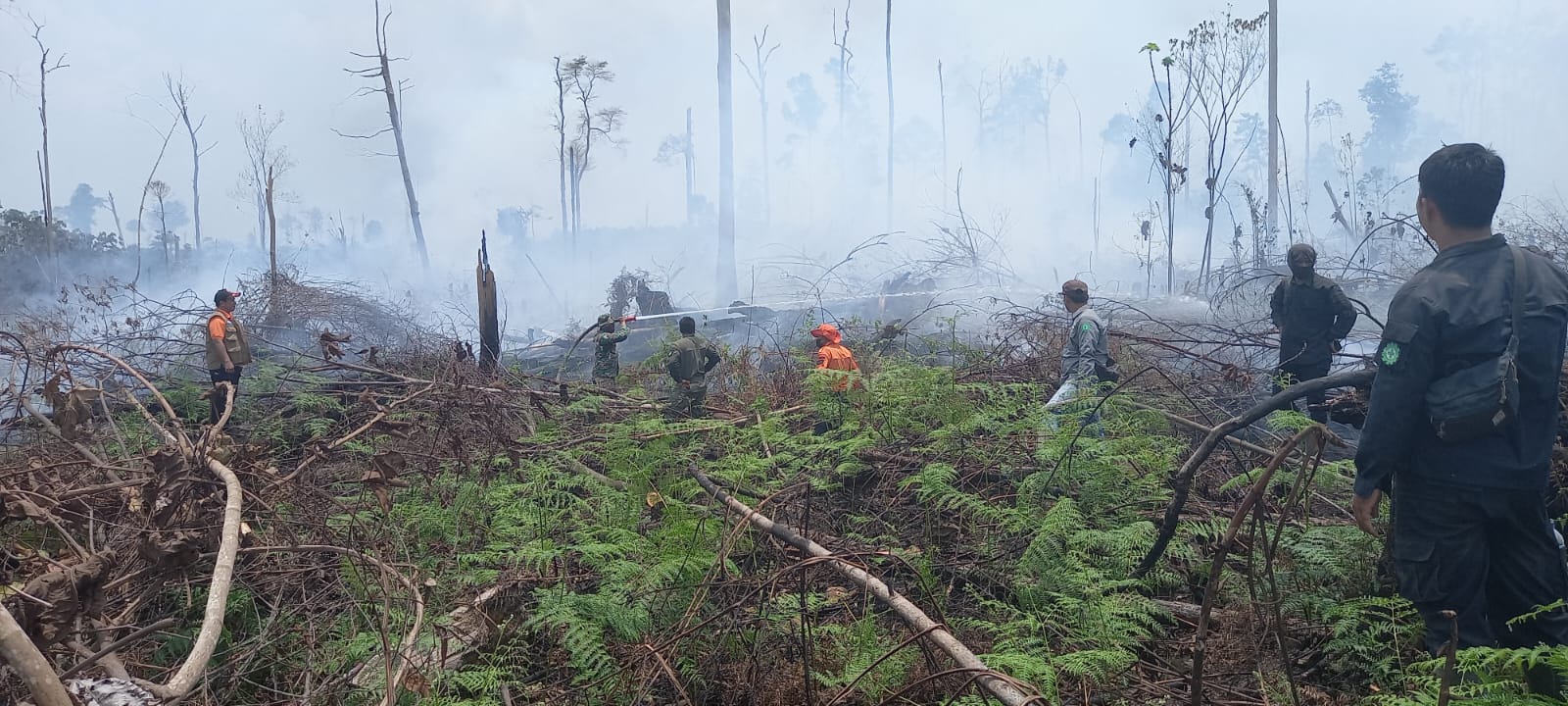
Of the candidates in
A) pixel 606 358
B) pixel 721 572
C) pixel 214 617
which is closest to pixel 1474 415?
pixel 721 572

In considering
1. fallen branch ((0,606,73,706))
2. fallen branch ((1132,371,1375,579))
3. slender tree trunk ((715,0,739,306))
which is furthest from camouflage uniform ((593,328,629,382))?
slender tree trunk ((715,0,739,306))

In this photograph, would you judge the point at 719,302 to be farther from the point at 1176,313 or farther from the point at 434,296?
the point at 1176,313

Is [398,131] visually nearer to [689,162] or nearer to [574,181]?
[574,181]

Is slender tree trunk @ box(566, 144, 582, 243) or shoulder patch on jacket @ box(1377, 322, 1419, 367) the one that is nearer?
shoulder patch on jacket @ box(1377, 322, 1419, 367)

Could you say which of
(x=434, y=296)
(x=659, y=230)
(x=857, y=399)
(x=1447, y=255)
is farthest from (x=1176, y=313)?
(x=659, y=230)

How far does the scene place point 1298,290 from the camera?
6.26m

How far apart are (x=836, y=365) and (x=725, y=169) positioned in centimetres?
1930

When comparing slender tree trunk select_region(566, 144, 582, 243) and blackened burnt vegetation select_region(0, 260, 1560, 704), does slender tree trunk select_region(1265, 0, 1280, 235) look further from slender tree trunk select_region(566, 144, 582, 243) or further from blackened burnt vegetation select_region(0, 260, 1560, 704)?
slender tree trunk select_region(566, 144, 582, 243)

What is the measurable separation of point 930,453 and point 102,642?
404 centimetres

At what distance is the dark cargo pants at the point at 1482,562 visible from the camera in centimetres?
251

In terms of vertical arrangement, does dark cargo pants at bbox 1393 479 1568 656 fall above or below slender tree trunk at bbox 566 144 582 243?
below

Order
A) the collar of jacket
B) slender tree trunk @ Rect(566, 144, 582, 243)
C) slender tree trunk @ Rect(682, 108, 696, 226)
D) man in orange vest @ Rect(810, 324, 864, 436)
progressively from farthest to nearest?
slender tree trunk @ Rect(682, 108, 696, 226) < slender tree trunk @ Rect(566, 144, 582, 243) < man in orange vest @ Rect(810, 324, 864, 436) < the collar of jacket

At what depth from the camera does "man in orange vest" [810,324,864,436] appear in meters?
6.07

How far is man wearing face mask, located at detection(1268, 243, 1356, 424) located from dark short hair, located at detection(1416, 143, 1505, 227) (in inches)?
151
